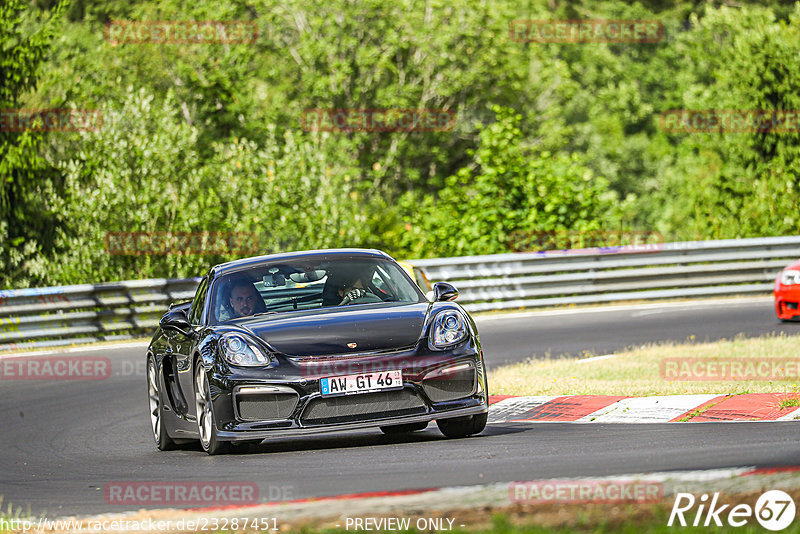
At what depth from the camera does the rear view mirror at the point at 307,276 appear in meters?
9.13

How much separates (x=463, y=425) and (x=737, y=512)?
152 inches

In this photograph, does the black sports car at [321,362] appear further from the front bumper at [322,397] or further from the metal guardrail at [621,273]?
the metal guardrail at [621,273]

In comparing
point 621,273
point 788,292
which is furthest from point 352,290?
point 621,273

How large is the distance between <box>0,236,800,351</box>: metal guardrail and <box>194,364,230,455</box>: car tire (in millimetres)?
11813

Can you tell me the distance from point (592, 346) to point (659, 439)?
8260 mm

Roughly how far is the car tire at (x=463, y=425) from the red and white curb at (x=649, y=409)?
1.14 meters

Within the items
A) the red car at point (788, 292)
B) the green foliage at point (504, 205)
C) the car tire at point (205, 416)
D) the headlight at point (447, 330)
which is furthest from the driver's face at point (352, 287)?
the green foliage at point (504, 205)

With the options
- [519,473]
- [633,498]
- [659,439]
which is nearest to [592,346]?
[659,439]

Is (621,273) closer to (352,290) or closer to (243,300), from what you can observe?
(352,290)

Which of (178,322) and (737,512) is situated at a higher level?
(737,512)

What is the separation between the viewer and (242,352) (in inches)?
315

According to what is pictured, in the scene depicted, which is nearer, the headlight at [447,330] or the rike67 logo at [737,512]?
the rike67 logo at [737,512]

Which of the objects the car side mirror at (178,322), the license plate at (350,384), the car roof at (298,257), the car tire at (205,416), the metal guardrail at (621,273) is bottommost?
the metal guardrail at (621,273)

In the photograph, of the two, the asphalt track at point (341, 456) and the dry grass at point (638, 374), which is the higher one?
the asphalt track at point (341, 456)
